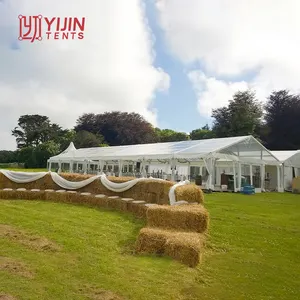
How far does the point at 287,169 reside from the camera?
26.2m

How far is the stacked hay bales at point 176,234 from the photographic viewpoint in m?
5.11

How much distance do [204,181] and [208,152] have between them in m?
2.31

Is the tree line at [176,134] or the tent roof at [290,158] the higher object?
the tree line at [176,134]

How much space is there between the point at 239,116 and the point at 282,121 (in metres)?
5.85

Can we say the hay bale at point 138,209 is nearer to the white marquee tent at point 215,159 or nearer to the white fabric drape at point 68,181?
the white fabric drape at point 68,181

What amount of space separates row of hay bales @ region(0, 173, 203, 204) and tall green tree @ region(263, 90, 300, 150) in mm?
36595

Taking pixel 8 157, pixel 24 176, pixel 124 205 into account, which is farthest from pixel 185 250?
pixel 8 157

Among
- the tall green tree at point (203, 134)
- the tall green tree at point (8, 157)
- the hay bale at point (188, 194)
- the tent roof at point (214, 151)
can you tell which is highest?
the tall green tree at point (203, 134)

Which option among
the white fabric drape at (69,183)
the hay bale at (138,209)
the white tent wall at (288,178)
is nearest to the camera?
the hay bale at (138,209)

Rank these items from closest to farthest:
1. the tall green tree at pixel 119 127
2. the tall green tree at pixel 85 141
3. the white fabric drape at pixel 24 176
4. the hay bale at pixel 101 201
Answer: the hay bale at pixel 101 201, the white fabric drape at pixel 24 176, the tall green tree at pixel 85 141, the tall green tree at pixel 119 127

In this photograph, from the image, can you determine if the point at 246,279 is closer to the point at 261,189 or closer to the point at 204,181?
A: the point at 204,181

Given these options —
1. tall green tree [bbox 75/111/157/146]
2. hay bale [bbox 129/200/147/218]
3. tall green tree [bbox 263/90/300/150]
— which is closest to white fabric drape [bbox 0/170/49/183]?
hay bale [bbox 129/200/147/218]

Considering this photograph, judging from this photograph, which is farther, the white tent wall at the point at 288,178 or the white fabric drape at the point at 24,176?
the white tent wall at the point at 288,178

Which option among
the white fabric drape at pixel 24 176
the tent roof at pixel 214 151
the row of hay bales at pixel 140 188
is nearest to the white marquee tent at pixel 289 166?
the tent roof at pixel 214 151
